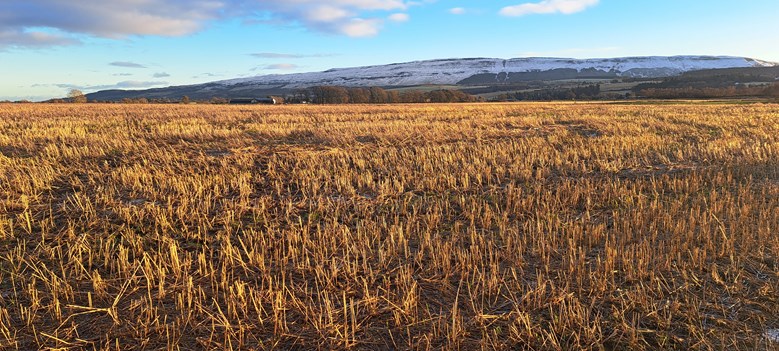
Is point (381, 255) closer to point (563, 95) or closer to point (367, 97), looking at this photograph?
point (367, 97)

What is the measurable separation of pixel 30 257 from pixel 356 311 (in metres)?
4.31

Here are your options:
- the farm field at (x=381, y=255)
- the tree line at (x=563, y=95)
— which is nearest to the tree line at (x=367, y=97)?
the tree line at (x=563, y=95)

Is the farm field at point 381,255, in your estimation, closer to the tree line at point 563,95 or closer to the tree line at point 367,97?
the tree line at point 367,97

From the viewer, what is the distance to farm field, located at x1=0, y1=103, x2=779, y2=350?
12.9 ft

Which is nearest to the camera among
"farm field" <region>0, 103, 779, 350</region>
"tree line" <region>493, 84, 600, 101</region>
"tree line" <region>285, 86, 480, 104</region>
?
"farm field" <region>0, 103, 779, 350</region>

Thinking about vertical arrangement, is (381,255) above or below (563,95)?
below

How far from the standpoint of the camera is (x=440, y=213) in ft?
25.5

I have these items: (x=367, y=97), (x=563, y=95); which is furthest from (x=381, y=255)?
(x=563, y=95)

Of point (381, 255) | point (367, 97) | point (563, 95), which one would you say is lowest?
point (381, 255)

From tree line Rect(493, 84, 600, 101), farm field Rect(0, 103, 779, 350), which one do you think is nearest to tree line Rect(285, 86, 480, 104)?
tree line Rect(493, 84, 600, 101)

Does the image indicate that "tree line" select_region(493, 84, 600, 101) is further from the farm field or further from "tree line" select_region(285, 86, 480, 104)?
the farm field

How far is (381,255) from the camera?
5535 millimetres

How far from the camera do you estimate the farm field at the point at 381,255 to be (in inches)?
154

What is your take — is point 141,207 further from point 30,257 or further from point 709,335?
point 709,335
